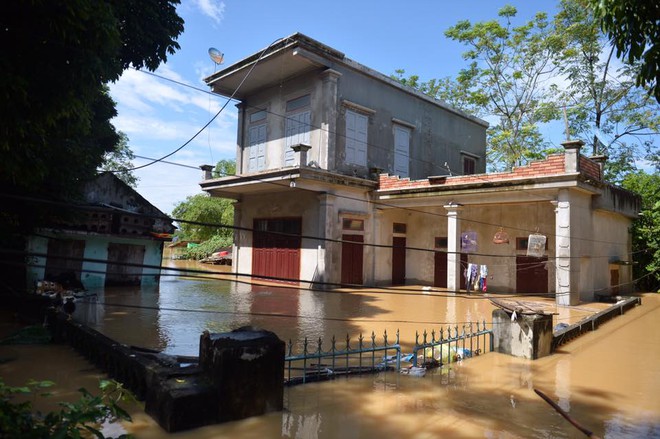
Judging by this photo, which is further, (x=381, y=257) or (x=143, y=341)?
(x=381, y=257)

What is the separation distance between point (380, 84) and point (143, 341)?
48.4ft

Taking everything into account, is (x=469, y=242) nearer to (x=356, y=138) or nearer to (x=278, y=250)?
(x=356, y=138)

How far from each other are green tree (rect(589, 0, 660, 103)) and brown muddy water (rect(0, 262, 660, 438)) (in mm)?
3491

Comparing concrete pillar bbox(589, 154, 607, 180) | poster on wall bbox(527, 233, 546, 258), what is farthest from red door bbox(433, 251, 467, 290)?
concrete pillar bbox(589, 154, 607, 180)

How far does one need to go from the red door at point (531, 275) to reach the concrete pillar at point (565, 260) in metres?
2.56

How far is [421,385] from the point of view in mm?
5711

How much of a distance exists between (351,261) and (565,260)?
7729mm

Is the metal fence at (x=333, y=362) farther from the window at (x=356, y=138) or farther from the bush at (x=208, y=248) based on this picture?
the bush at (x=208, y=248)

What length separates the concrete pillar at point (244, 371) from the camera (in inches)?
164

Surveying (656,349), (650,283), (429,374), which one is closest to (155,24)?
(429,374)

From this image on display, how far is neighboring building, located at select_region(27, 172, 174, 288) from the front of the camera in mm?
13875

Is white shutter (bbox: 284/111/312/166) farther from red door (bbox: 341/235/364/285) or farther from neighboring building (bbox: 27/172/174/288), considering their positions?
neighboring building (bbox: 27/172/174/288)

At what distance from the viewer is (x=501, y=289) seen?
55.7 ft

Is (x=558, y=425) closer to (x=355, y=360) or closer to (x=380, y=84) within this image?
(x=355, y=360)
